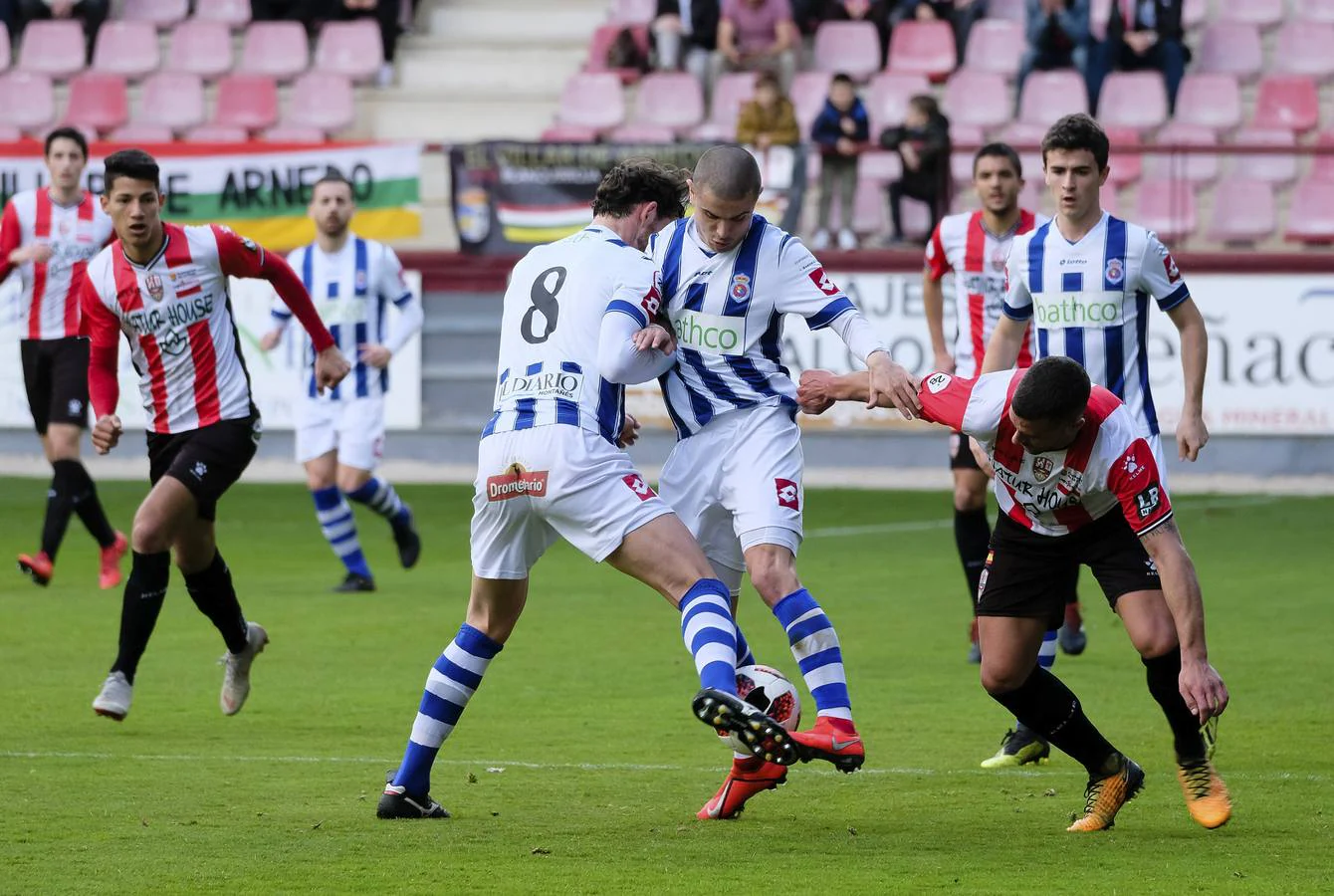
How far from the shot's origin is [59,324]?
1215cm

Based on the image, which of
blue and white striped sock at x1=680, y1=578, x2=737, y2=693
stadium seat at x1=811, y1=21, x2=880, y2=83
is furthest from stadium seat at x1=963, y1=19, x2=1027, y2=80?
blue and white striped sock at x1=680, y1=578, x2=737, y2=693

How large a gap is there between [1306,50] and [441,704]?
668 inches

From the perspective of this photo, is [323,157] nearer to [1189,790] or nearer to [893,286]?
[893,286]

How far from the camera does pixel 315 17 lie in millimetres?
23219

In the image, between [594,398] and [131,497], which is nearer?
[594,398]

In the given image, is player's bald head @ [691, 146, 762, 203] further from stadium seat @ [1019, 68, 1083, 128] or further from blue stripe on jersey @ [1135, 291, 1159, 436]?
stadium seat @ [1019, 68, 1083, 128]

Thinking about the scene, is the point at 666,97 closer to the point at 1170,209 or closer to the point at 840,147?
the point at 840,147

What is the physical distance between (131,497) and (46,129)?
7176 millimetres

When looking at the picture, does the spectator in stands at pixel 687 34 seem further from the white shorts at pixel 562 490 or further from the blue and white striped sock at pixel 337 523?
the white shorts at pixel 562 490

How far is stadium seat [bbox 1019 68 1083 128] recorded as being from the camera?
2041cm

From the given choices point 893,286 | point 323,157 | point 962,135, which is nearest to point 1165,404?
point 893,286

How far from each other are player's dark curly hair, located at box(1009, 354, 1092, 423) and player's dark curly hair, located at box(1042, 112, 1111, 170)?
1.77 metres

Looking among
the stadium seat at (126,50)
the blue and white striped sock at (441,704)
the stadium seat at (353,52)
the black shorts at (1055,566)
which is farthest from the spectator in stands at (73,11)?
the black shorts at (1055,566)

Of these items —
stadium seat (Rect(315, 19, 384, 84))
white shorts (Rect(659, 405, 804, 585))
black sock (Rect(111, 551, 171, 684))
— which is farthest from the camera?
stadium seat (Rect(315, 19, 384, 84))
